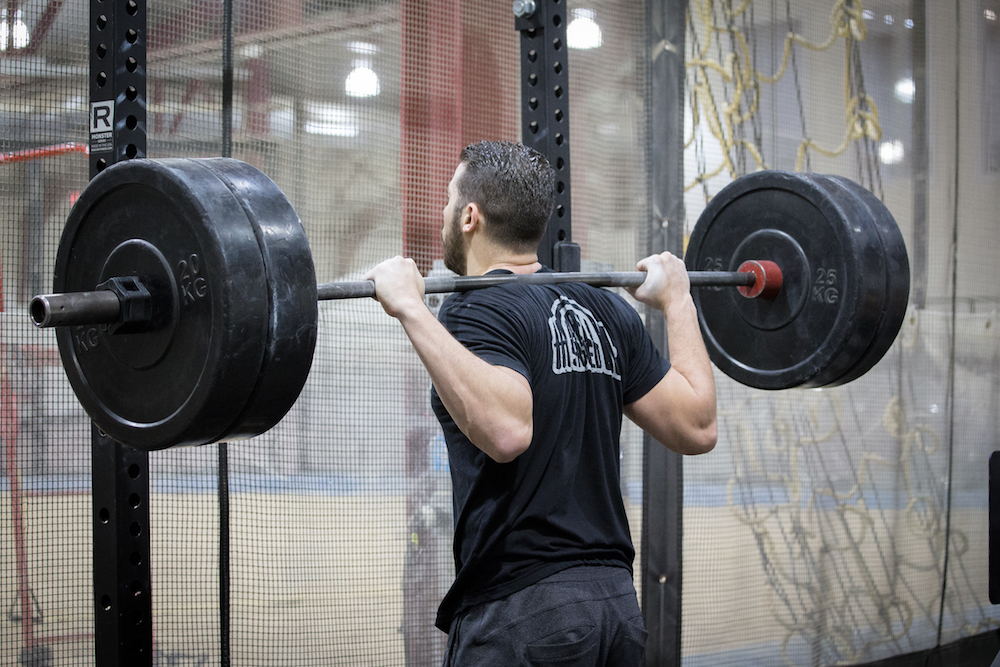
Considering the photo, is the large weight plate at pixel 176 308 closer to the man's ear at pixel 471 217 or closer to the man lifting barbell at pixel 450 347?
the man lifting barbell at pixel 450 347

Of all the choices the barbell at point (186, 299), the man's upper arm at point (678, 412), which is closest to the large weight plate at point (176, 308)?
the barbell at point (186, 299)

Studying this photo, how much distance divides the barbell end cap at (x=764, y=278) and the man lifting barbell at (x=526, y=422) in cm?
56

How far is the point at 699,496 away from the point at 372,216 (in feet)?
4.85

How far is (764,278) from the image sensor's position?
208cm

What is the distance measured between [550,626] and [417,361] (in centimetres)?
129

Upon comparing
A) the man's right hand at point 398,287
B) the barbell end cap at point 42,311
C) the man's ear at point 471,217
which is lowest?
the barbell end cap at point 42,311

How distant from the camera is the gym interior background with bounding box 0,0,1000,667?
2.02 meters

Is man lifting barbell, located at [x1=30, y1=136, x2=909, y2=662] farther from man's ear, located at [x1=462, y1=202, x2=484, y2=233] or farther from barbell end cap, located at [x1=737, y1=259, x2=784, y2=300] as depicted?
barbell end cap, located at [x1=737, y1=259, x2=784, y2=300]

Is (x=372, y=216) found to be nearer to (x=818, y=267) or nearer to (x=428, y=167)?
(x=428, y=167)

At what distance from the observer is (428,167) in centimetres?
258

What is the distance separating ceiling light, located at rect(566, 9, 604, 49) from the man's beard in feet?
4.96

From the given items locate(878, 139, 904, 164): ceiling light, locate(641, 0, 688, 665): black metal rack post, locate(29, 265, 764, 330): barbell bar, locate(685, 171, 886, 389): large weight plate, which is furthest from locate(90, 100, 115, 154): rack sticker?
locate(878, 139, 904, 164): ceiling light

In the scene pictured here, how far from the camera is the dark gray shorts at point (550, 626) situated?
1392 mm

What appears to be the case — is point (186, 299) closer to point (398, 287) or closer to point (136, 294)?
point (136, 294)
